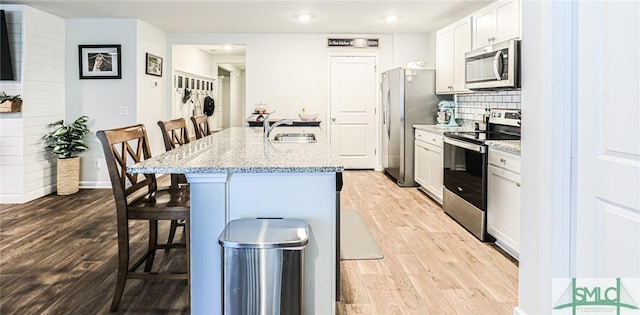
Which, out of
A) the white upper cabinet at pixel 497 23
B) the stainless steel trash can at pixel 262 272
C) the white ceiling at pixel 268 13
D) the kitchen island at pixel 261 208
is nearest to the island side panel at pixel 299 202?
the kitchen island at pixel 261 208

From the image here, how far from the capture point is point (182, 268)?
3.07 metres

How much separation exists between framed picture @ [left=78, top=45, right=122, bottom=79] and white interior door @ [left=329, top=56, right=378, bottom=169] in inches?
131

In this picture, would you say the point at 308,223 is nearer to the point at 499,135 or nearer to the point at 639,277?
the point at 639,277

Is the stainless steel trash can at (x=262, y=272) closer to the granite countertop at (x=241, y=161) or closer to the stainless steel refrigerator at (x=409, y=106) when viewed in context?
the granite countertop at (x=241, y=161)

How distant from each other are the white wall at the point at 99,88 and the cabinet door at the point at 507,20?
463 cm

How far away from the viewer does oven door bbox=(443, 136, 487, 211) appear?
12.0 feet

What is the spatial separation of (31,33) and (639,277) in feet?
20.2

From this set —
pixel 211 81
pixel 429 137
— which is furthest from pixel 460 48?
pixel 211 81

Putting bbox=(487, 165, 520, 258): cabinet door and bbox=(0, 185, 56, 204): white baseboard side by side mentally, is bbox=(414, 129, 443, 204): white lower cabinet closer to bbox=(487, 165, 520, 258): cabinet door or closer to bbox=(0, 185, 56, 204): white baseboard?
bbox=(487, 165, 520, 258): cabinet door

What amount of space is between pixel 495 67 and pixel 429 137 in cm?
156

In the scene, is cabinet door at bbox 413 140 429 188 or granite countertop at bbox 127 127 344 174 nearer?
granite countertop at bbox 127 127 344 174

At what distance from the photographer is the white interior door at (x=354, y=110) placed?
7.61m

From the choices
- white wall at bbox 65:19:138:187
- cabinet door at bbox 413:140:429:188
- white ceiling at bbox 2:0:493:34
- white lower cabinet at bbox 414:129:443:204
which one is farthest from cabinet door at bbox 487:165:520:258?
white wall at bbox 65:19:138:187

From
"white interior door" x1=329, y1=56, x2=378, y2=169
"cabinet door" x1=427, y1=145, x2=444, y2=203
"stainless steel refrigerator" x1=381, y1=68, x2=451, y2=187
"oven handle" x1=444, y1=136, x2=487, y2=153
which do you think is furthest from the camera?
"white interior door" x1=329, y1=56, x2=378, y2=169
